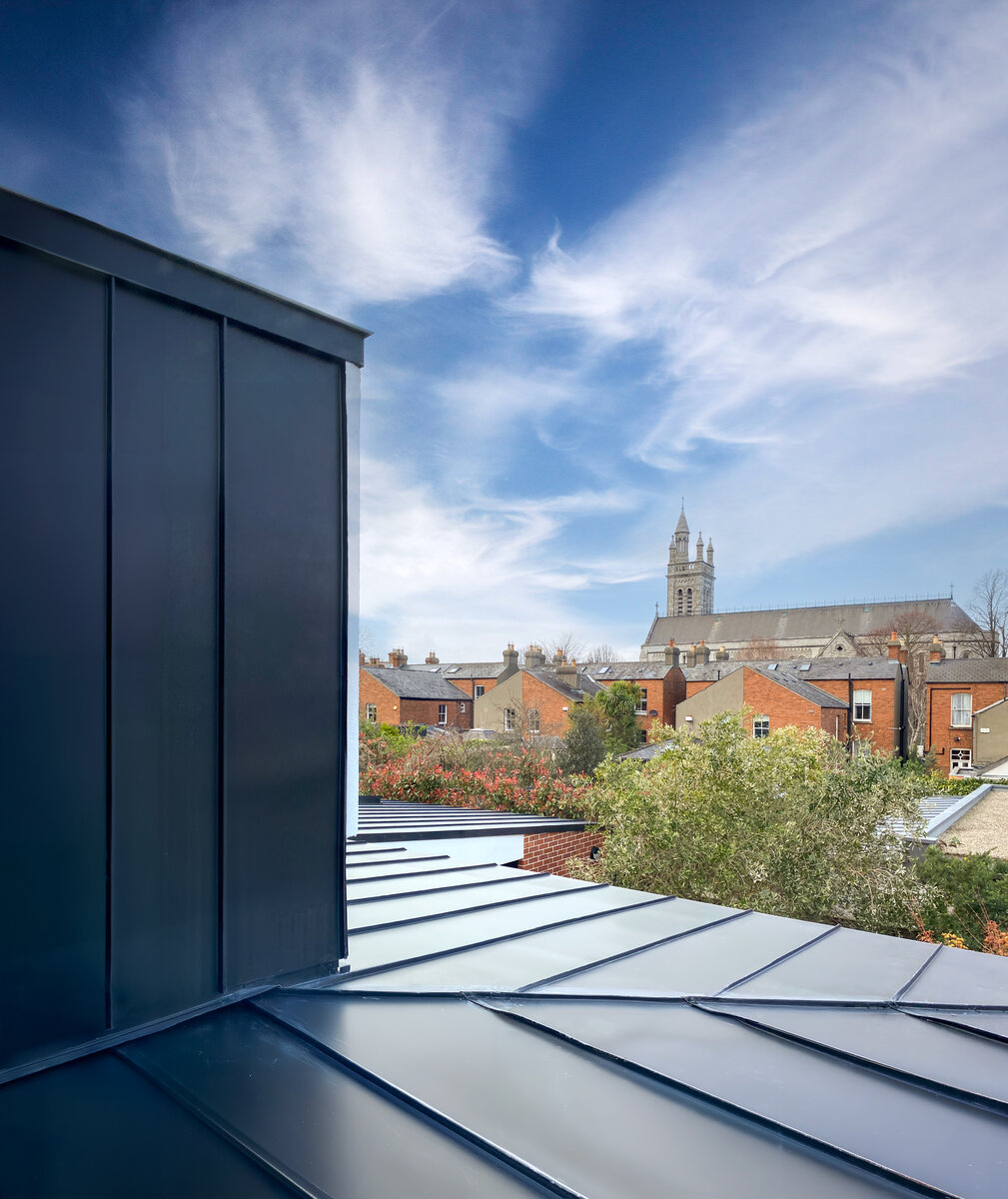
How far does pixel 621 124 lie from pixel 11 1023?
22.1m

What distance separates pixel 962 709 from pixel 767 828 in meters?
38.1

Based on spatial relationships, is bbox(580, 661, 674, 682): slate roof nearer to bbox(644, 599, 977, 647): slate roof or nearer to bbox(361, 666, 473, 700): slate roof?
bbox(361, 666, 473, 700): slate roof

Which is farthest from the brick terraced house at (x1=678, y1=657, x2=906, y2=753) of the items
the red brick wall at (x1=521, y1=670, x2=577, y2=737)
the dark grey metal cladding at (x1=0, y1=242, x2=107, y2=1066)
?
the dark grey metal cladding at (x1=0, y1=242, x2=107, y2=1066)

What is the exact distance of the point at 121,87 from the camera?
19828 mm

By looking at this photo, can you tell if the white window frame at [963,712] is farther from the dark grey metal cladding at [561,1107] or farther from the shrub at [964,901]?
the dark grey metal cladding at [561,1107]

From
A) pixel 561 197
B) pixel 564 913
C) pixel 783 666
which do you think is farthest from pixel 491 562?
pixel 564 913

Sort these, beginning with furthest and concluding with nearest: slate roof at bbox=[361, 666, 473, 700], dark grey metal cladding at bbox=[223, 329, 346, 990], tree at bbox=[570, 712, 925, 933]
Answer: slate roof at bbox=[361, 666, 473, 700] → tree at bbox=[570, 712, 925, 933] → dark grey metal cladding at bbox=[223, 329, 346, 990]

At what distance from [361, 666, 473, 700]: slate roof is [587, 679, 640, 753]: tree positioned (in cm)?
1129

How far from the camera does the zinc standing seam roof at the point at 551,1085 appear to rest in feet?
5.08

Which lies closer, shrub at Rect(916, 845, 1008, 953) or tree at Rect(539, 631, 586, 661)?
shrub at Rect(916, 845, 1008, 953)

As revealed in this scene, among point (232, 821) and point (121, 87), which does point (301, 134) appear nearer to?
point (121, 87)

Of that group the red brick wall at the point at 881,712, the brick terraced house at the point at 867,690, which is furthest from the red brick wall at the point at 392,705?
the red brick wall at the point at 881,712

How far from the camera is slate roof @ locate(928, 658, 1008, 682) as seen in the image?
40438 millimetres

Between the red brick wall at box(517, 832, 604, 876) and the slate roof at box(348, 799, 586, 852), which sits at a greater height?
the slate roof at box(348, 799, 586, 852)
